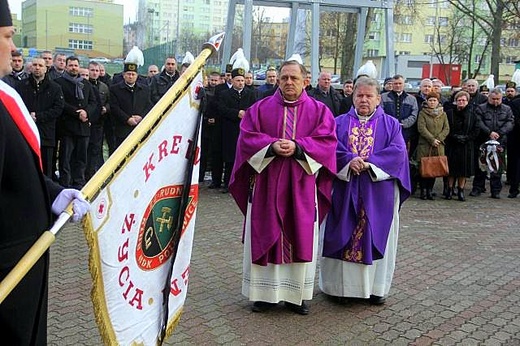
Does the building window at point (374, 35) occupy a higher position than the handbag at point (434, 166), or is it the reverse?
the building window at point (374, 35)

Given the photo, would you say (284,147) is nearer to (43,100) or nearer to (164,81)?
(43,100)

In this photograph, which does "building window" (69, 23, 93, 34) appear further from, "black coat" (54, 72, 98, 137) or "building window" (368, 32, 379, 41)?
"black coat" (54, 72, 98, 137)

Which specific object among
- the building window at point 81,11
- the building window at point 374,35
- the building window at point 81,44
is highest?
the building window at point 81,11

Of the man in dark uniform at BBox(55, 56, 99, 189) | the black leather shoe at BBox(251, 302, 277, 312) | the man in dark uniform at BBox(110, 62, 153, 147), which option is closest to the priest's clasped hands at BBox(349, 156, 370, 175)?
the black leather shoe at BBox(251, 302, 277, 312)

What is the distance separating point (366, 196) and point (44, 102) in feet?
18.4

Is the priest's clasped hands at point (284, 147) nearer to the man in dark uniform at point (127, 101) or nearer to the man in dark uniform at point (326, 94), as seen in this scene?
the man in dark uniform at point (127, 101)

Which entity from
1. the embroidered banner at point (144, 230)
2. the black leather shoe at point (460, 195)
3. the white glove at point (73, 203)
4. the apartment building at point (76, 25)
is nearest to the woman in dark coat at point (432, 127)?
the black leather shoe at point (460, 195)

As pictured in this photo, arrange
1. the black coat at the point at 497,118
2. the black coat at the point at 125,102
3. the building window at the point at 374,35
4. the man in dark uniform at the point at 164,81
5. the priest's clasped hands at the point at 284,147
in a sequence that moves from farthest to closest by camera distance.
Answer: the building window at the point at 374,35, the black coat at the point at 497,118, the man in dark uniform at the point at 164,81, the black coat at the point at 125,102, the priest's clasped hands at the point at 284,147

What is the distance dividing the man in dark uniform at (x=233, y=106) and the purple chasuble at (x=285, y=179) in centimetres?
518

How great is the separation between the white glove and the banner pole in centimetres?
2

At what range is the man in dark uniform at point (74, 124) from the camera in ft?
30.1

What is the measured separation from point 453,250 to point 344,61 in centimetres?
2089

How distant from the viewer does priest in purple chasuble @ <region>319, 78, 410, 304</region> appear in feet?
16.4

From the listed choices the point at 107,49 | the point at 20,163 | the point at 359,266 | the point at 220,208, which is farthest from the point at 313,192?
the point at 107,49
